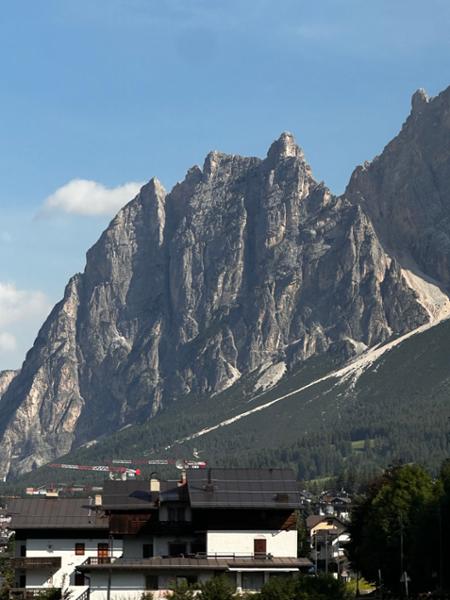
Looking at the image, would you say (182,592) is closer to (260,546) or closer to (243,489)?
(260,546)

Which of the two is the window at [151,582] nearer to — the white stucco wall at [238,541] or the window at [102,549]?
the white stucco wall at [238,541]

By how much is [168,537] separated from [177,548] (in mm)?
1078

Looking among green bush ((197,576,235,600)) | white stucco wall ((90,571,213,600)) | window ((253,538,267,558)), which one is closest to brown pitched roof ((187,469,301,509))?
window ((253,538,267,558))

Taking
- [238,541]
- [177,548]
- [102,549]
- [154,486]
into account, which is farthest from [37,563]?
[238,541]

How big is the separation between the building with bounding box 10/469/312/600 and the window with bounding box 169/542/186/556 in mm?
70

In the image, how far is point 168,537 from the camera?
108 meters

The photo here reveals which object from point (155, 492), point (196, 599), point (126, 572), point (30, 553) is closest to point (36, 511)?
point (30, 553)

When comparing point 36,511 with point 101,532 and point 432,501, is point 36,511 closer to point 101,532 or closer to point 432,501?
point 101,532

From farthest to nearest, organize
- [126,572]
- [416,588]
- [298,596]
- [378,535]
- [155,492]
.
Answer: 1. [378,535]
2. [416,588]
3. [155,492]
4. [126,572]
5. [298,596]

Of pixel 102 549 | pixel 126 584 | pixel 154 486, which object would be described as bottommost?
pixel 126 584

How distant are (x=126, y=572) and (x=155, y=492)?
11819mm

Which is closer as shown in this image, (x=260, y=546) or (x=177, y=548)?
(x=260, y=546)

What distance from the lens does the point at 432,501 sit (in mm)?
130500

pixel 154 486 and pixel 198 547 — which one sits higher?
pixel 154 486
